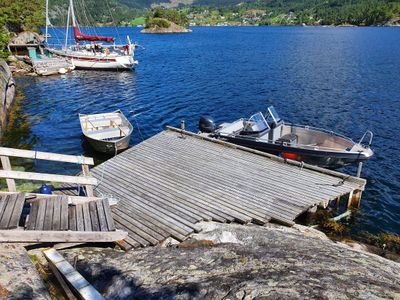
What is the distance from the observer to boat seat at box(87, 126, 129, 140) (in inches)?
809

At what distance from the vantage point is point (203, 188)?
40.1 feet

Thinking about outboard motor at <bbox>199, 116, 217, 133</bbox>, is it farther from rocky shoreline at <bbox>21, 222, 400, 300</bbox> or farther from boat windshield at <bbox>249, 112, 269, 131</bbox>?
rocky shoreline at <bbox>21, 222, 400, 300</bbox>

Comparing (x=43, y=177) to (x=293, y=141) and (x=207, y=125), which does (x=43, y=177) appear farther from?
(x=293, y=141)

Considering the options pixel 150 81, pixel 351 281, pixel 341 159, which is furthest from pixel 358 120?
pixel 150 81

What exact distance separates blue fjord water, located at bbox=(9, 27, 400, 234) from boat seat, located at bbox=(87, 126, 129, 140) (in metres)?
1.45

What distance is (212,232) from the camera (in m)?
9.45

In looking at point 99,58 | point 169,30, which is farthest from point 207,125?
point 169,30

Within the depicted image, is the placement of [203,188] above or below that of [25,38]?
below

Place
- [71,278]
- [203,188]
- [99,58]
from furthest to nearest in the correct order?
[99,58] → [203,188] → [71,278]

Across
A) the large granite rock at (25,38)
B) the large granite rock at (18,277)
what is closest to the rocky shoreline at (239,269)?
the large granite rock at (18,277)

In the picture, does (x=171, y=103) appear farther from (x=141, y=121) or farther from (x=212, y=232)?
(x=212, y=232)

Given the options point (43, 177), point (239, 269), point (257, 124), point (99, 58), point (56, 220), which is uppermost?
point (99, 58)

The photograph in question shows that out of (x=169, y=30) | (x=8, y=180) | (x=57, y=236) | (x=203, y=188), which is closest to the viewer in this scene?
(x=57, y=236)

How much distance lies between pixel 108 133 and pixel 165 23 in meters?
133
